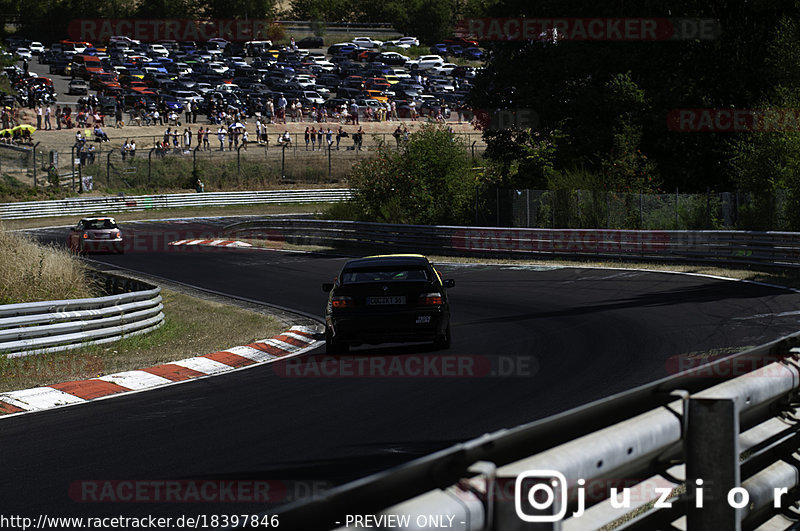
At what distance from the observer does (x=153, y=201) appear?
58.2m

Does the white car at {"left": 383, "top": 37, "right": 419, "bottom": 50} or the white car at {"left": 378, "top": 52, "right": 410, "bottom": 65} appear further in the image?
the white car at {"left": 383, "top": 37, "right": 419, "bottom": 50}

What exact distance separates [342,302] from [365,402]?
3.82 meters

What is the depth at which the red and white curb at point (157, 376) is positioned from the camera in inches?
457

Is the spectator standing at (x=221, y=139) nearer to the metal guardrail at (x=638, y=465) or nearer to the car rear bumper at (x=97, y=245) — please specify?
the car rear bumper at (x=97, y=245)

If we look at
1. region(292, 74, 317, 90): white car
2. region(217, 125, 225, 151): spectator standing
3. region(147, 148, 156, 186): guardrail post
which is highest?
region(292, 74, 317, 90): white car

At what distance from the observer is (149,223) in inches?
2036

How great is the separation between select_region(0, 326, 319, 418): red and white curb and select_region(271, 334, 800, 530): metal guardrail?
8580 millimetres

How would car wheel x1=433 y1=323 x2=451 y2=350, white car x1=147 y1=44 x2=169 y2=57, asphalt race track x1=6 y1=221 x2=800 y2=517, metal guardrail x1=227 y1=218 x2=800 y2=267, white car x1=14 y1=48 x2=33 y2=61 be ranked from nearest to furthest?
asphalt race track x1=6 y1=221 x2=800 y2=517 < car wheel x1=433 y1=323 x2=451 y2=350 < metal guardrail x1=227 y1=218 x2=800 y2=267 < white car x1=14 y1=48 x2=33 y2=61 < white car x1=147 y1=44 x2=169 y2=57

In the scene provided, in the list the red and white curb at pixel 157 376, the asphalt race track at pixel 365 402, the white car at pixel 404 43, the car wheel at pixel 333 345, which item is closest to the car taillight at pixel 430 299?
the asphalt race track at pixel 365 402

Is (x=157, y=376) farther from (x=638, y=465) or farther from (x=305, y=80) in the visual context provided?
(x=305, y=80)

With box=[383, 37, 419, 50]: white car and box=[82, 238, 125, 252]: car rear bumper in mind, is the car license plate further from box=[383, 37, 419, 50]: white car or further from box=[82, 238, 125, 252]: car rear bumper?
box=[383, 37, 419, 50]: white car

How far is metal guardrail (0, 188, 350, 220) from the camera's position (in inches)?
2101

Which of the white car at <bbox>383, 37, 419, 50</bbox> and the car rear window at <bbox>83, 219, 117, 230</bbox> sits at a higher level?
the white car at <bbox>383, 37, 419, 50</bbox>

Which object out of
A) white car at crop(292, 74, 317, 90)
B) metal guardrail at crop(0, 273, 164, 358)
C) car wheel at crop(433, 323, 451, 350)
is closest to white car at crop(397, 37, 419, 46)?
white car at crop(292, 74, 317, 90)
